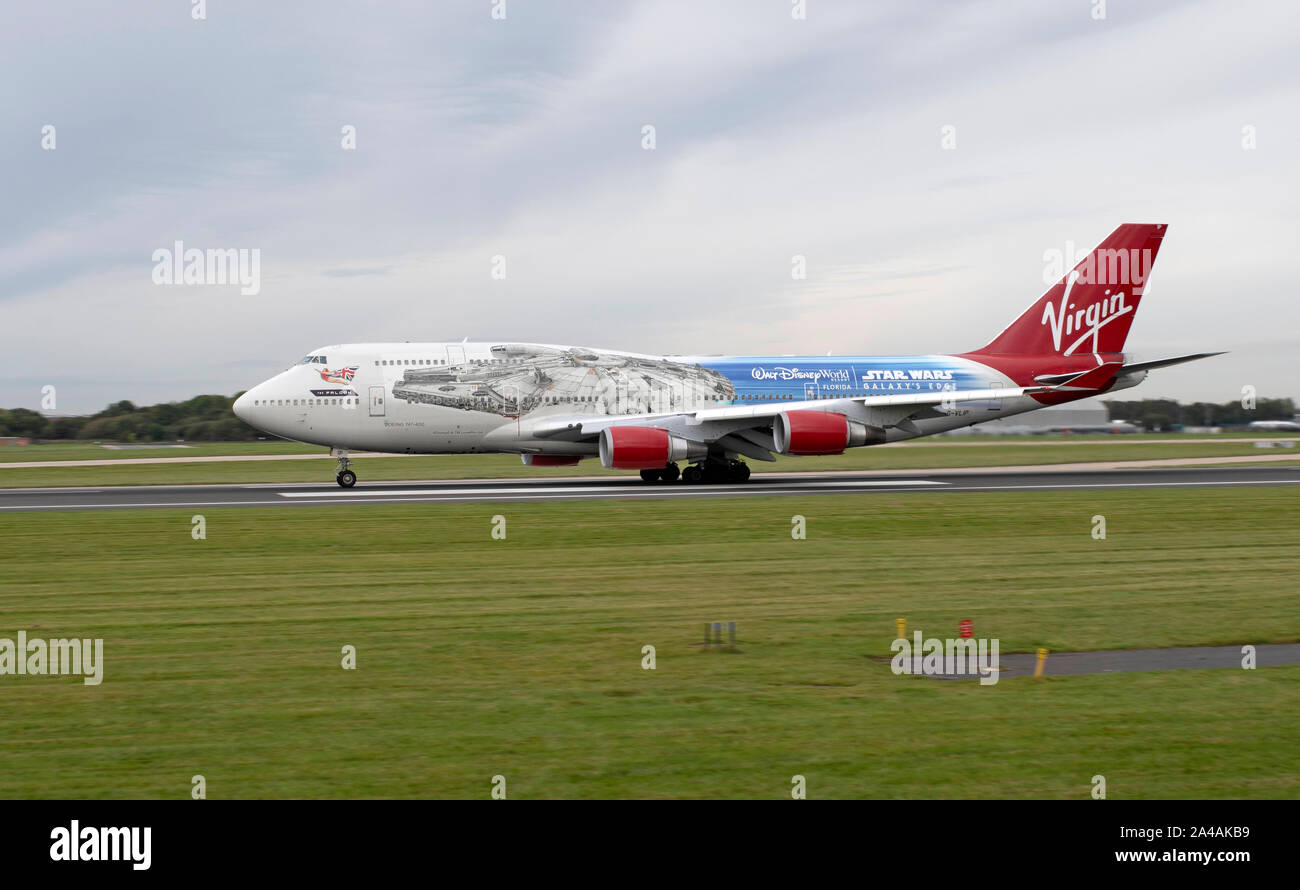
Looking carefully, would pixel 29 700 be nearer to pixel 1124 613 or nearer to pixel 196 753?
pixel 196 753

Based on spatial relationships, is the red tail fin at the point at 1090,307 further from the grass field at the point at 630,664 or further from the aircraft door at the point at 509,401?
the grass field at the point at 630,664

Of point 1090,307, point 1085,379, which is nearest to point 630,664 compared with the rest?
point 1085,379

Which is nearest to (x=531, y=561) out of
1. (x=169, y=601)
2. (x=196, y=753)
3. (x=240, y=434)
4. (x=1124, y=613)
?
(x=169, y=601)

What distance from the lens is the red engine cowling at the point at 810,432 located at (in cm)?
3550

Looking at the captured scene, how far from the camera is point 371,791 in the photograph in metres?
7.58

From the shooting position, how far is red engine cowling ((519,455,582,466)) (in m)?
38.2

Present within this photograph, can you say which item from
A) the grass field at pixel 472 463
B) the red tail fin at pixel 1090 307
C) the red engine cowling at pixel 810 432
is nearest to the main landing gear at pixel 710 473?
the red engine cowling at pixel 810 432

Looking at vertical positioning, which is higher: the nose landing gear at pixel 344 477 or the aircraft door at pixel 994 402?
the aircraft door at pixel 994 402

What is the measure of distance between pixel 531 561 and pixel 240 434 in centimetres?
6840

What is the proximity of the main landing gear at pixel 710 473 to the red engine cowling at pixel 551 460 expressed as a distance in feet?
8.71

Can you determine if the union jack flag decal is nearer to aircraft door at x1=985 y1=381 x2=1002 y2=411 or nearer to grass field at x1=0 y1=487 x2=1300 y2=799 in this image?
grass field at x1=0 y1=487 x2=1300 y2=799

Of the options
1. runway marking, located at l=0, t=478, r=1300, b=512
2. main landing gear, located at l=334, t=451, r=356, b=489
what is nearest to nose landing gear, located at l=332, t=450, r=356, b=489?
main landing gear, located at l=334, t=451, r=356, b=489

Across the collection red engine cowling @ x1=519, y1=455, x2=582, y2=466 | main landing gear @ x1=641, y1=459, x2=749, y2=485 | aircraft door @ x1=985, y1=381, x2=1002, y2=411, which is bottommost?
main landing gear @ x1=641, y1=459, x2=749, y2=485

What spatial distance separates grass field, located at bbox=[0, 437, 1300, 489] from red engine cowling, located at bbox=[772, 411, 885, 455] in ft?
30.9
